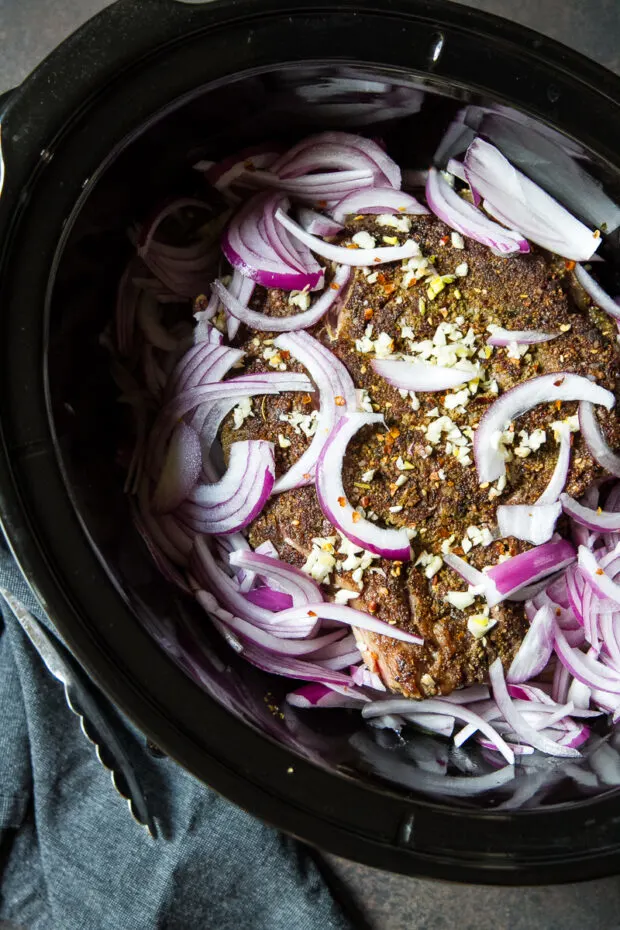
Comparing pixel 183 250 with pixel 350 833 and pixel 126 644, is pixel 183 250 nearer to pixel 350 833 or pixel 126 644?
pixel 126 644

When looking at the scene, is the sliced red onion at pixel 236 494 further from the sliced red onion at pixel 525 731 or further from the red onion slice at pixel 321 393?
the sliced red onion at pixel 525 731

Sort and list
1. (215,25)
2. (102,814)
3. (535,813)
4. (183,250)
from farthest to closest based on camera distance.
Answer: (102,814) → (183,250) → (535,813) → (215,25)

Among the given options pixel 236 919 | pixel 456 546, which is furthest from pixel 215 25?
pixel 236 919

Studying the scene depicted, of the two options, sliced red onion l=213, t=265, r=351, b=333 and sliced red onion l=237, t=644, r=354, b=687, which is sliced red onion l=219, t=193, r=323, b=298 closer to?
sliced red onion l=213, t=265, r=351, b=333

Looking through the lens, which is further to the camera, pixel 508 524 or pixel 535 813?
pixel 508 524

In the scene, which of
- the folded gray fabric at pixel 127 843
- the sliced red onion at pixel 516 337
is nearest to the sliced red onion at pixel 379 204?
the sliced red onion at pixel 516 337

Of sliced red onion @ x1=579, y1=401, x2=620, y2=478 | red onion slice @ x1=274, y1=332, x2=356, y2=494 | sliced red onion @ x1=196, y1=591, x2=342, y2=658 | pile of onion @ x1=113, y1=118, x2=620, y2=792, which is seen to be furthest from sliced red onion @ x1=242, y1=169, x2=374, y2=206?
sliced red onion @ x1=196, y1=591, x2=342, y2=658
